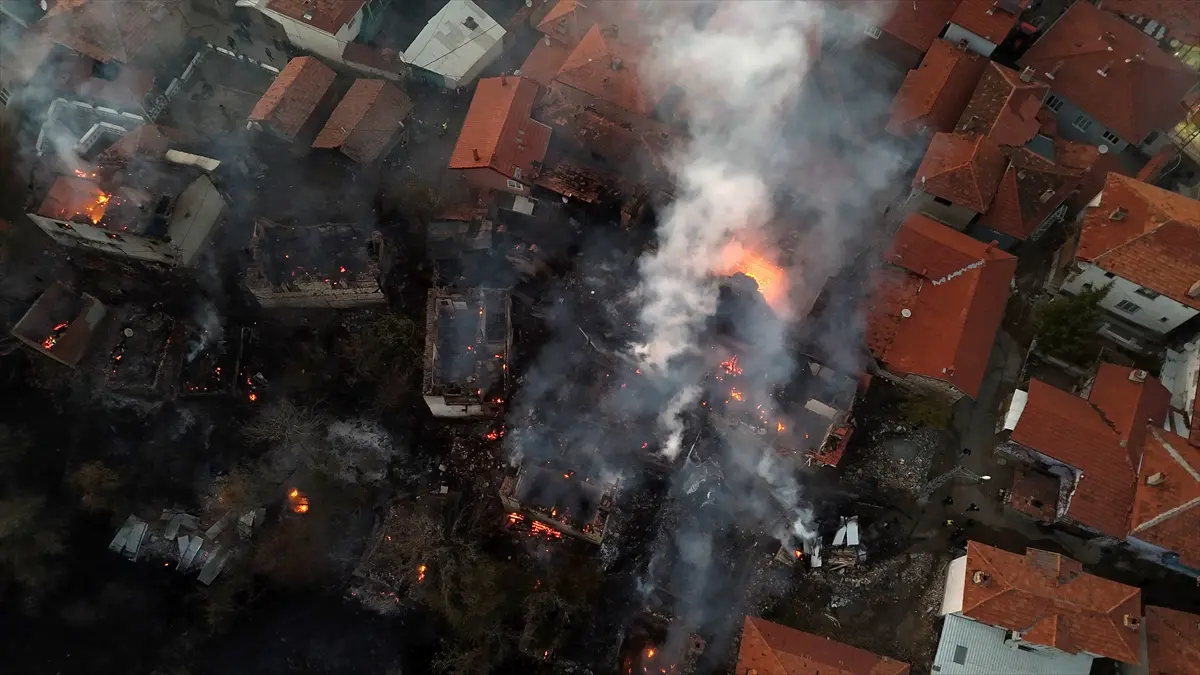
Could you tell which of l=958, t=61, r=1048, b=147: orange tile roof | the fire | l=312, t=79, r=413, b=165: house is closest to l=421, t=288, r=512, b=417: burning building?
l=312, t=79, r=413, b=165: house

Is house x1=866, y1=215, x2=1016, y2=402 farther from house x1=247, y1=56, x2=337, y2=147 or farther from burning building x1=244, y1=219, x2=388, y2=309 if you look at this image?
house x1=247, y1=56, x2=337, y2=147

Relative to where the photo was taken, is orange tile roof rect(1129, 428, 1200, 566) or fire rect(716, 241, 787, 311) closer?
orange tile roof rect(1129, 428, 1200, 566)

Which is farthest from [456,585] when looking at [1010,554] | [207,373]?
[1010,554]

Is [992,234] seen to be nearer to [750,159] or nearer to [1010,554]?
[750,159]

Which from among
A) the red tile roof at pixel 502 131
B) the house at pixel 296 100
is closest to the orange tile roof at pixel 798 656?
the red tile roof at pixel 502 131

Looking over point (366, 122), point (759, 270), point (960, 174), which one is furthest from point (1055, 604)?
point (366, 122)

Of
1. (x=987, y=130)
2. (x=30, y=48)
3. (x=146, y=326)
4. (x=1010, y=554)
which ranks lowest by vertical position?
(x=146, y=326)
